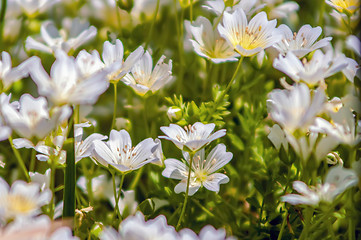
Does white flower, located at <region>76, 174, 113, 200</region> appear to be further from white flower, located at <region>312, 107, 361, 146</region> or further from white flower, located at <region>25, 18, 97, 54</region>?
white flower, located at <region>312, 107, 361, 146</region>

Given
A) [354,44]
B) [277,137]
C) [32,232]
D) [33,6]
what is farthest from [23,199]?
[33,6]

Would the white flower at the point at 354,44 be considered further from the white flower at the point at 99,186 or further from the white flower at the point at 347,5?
the white flower at the point at 99,186

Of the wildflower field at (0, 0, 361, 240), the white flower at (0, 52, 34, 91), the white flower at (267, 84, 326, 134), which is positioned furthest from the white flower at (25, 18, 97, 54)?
the white flower at (267, 84, 326, 134)

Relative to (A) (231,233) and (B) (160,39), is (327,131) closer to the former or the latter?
(A) (231,233)

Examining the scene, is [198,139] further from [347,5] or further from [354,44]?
[347,5]

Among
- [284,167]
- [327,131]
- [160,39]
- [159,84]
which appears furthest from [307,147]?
[160,39]

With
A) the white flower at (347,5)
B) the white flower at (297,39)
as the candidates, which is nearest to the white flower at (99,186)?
the white flower at (297,39)
